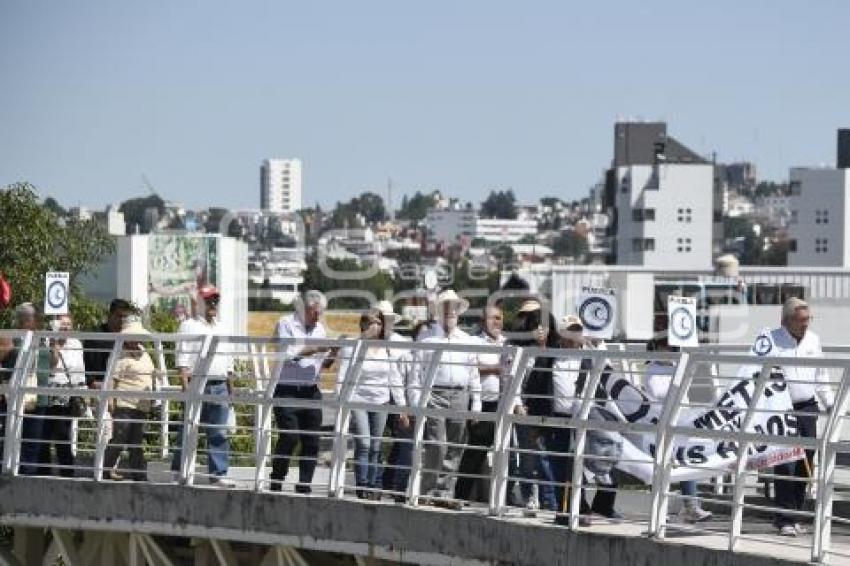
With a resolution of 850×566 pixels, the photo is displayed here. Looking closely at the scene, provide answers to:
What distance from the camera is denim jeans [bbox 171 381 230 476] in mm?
19834

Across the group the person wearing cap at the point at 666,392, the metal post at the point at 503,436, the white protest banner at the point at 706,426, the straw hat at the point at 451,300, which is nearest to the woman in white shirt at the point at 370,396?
the straw hat at the point at 451,300

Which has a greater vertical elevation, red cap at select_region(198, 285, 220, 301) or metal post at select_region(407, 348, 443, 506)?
red cap at select_region(198, 285, 220, 301)

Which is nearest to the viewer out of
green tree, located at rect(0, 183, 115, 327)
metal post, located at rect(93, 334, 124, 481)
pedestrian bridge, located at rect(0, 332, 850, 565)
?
pedestrian bridge, located at rect(0, 332, 850, 565)

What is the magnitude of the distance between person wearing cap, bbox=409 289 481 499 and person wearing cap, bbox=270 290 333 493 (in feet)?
2.58

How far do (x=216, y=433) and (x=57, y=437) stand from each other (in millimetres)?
2040

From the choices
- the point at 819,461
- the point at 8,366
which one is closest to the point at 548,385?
the point at 819,461

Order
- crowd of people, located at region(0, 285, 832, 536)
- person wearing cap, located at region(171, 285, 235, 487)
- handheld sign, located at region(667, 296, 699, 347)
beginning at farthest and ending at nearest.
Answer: handheld sign, located at region(667, 296, 699, 347)
person wearing cap, located at region(171, 285, 235, 487)
crowd of people, located at region(0, 285, 832, 536)

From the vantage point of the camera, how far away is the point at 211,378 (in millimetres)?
19672

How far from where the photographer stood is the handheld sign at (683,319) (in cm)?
2091

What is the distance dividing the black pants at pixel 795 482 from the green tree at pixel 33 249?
23.7 meters

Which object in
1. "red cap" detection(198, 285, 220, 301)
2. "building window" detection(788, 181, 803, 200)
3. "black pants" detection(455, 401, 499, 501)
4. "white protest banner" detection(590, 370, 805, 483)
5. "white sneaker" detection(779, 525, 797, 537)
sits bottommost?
"white sneaker" detection(779, 525, 797, 537)

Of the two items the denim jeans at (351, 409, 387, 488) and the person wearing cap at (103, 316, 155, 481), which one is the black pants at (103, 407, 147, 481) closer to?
the person wearing cap at (103, 316, 155, 481)

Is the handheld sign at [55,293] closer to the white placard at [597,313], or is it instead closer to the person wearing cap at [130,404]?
the person wearing cap at [130,404]

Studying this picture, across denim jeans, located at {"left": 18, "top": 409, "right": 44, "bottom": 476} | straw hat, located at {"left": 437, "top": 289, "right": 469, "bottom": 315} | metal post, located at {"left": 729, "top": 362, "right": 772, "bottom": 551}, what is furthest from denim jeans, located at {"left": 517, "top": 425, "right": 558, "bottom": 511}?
denim jeans, located at {"left": 18, "top": 409, "right": 44, "bottom": 476}
